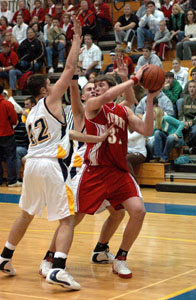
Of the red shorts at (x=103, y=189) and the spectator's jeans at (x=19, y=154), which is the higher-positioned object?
the red shorts at (x=103, y=189)

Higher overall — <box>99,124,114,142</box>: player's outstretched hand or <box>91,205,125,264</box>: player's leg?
<box>99,124,114,142</box>: player's outstretched hand

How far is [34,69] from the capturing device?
1656 centimetres

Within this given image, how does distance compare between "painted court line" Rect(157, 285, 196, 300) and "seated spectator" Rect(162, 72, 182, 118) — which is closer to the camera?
"painted court line" Rect(157, 285, 196, 300)

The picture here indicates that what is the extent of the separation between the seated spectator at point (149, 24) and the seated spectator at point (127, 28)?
387mm

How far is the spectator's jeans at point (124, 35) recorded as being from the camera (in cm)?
1585

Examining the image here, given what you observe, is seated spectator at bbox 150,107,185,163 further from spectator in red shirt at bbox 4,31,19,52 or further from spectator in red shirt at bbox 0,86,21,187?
spectator in red shirt at bbox 4,31,19,52

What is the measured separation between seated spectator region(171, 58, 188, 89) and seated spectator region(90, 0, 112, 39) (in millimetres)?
3927

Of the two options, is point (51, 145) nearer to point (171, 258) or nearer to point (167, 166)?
point (171, 258)

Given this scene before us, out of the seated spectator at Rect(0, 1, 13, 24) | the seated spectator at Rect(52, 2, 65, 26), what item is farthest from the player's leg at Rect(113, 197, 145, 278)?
the seated spectator at Rect(0, 1, 13, 24)

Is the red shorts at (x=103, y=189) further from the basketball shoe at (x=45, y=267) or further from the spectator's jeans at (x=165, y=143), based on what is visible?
the spectator's jeans at (x=165, y=143)

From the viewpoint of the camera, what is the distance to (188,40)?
1442 cm

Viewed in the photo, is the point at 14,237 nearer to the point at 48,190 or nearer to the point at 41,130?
the point at 48,190

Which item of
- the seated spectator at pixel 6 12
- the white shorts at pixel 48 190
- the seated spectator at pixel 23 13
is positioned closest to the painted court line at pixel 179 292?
the white shorts at pixel 48 190

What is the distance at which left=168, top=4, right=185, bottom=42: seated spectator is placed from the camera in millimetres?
15070
